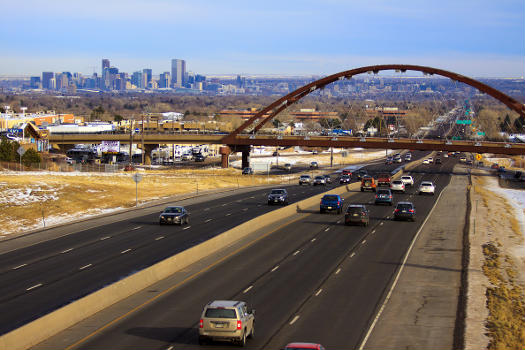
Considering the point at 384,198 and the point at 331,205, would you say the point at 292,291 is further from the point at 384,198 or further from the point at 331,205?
the point at 384,198

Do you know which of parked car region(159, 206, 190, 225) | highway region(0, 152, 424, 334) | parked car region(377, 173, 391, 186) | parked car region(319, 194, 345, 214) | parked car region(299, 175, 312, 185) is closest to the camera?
highway region(0, 152, 424, 334)

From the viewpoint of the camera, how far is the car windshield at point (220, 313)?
68.1 feet

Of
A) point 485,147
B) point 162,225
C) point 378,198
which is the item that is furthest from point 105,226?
point 485,147

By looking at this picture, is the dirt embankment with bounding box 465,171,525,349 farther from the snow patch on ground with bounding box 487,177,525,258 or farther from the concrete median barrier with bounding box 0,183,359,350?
the concrete median barrier with bounding box 0,183,359,350

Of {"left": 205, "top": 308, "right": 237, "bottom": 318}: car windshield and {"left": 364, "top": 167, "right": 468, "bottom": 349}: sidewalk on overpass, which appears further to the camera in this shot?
{"left": 364, "top": 167, "right": 468, "bottom": 349}: sidewalk on overpass

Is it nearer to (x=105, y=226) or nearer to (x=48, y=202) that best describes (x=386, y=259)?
(x=105, y=226)

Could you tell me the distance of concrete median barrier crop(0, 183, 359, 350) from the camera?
20.8 meters

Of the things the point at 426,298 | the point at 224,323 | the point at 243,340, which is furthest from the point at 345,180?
the point at 224,323

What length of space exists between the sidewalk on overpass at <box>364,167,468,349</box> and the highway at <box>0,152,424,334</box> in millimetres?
11695

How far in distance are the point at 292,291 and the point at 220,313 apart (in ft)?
30.6

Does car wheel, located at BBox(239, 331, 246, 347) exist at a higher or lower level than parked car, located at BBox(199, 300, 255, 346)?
lower

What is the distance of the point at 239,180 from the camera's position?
102 metres

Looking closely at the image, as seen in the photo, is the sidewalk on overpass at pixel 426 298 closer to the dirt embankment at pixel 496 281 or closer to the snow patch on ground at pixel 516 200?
the dirt embankment at pixel 496 281

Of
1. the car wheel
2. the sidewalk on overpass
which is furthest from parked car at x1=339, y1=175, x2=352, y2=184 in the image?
the car wheel
